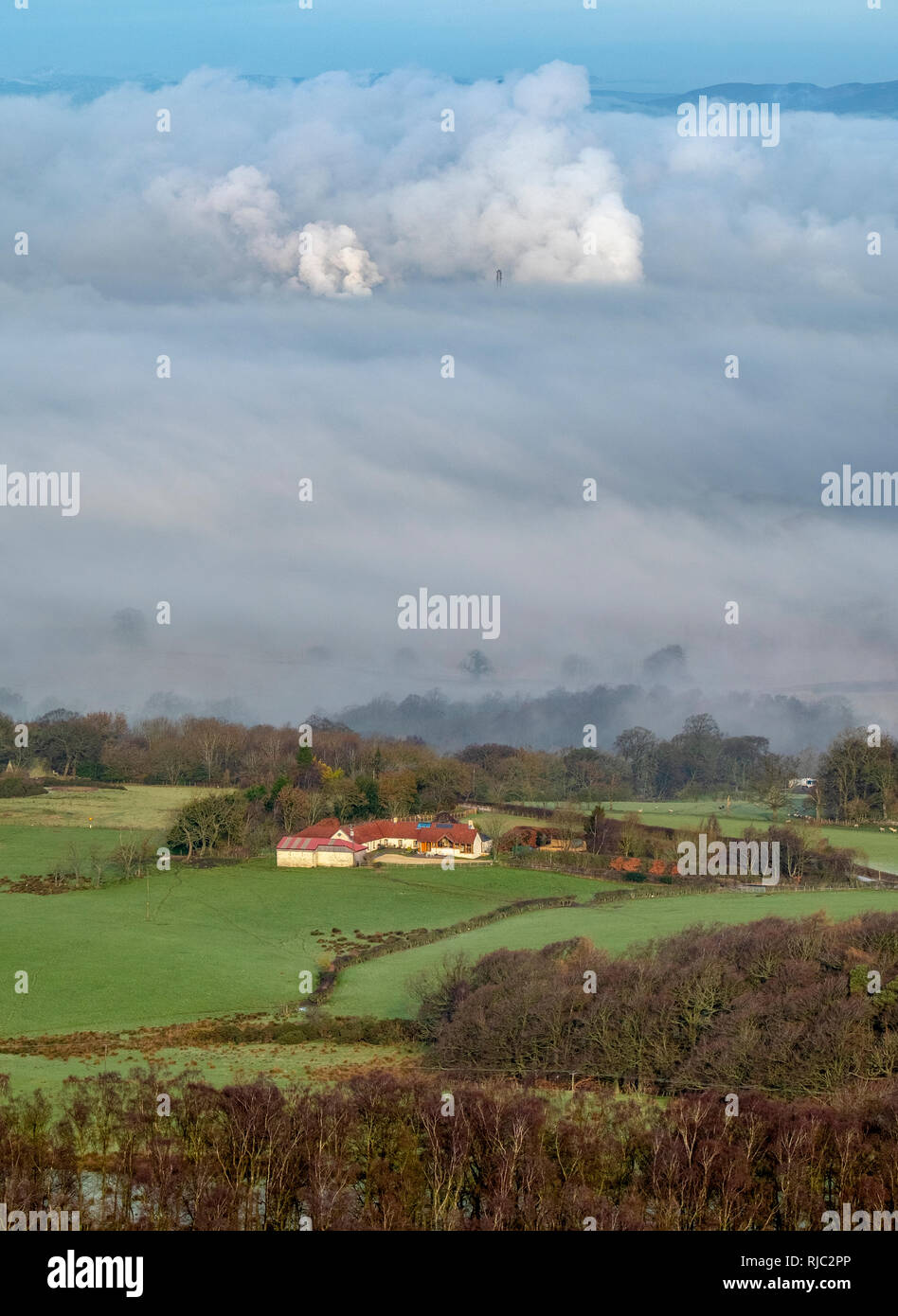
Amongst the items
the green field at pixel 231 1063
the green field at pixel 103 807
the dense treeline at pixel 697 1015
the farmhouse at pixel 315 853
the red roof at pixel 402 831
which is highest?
the green field at pixel 103 807

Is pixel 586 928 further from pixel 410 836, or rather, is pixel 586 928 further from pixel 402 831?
pixel 402 831

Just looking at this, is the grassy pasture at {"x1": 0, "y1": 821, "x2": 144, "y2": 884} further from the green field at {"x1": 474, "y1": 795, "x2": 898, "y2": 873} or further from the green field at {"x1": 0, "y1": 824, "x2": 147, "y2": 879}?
the green field at {"x1": 474, "y1": 795, "x2": 898, "y2": 873}

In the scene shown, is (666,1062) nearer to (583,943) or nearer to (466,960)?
(583,943)

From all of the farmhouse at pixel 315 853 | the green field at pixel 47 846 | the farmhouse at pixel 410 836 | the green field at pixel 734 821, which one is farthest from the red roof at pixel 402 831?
the green field at pixel 47 846

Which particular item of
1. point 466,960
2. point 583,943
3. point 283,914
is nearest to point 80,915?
point 283,914

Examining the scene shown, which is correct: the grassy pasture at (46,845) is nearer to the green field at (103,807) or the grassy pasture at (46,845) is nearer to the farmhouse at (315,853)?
the green field at (103,807)

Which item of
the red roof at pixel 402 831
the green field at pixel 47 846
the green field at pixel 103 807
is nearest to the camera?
the green field at pixel 47 846
